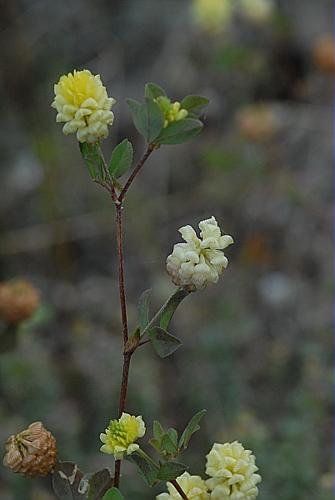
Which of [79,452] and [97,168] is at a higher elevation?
[97,168]

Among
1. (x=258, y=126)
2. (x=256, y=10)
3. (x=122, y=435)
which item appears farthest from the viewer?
(x=256, y=10)

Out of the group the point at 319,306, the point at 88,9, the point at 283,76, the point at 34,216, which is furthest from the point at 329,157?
the point at 88,9

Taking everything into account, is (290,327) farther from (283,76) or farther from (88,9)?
(88,9)

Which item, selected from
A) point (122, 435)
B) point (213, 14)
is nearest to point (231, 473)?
point (122, 435)

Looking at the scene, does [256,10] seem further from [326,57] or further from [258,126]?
[258,126]

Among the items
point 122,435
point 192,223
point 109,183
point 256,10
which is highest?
point 256,10

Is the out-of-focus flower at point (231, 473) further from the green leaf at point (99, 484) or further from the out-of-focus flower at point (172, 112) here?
the out-of-focus flower at point (172, 112)

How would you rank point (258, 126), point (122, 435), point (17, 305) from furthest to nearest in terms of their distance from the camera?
1. point (258, 126)
2. point (17, 305)
3. point (122, 435)

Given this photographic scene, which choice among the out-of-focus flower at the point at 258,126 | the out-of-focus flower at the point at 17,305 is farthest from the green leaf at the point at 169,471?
the out-of-focus flower at the point at 258,126

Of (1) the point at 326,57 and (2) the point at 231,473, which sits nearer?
(2) the point at 231,473
